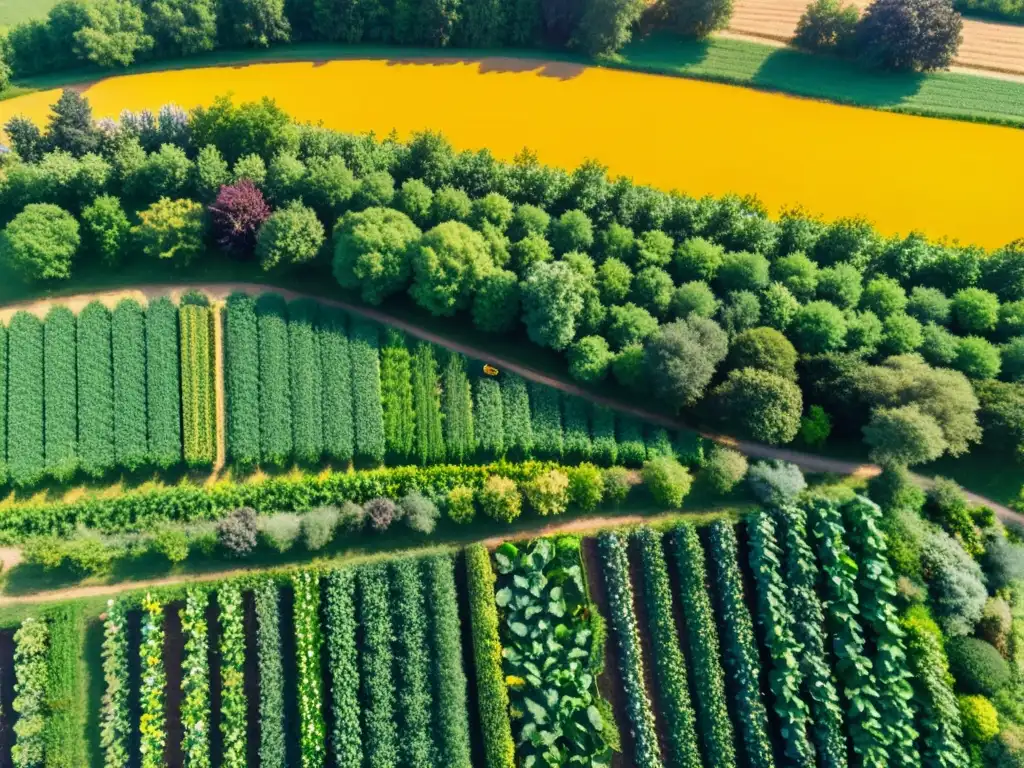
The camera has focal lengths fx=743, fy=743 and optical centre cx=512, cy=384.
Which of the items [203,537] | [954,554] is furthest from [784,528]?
[203,537]

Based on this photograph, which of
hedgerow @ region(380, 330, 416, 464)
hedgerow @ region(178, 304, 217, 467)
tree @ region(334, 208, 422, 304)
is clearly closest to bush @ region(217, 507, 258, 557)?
hedgerow @ region(178, 304, 217, 467)

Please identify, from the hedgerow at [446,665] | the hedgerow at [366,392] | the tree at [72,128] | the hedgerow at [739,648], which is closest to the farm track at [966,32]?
the hedgerow at [366,392]

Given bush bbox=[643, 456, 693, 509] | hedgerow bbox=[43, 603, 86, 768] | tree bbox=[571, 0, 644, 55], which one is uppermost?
tree bbox=[571, 0, 644, 55]

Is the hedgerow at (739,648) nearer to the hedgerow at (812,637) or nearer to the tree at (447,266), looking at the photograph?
the hedgerow at (812,637)

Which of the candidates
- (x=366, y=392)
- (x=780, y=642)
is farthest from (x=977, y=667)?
(x=366, y=392)

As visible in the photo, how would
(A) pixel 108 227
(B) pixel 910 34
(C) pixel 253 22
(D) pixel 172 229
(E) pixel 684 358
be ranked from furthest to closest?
(C) pixel 253 22, (B) pixel 910 34, (A) pixel 108 227, (D) pixel 172 229, (E) pixel 684 358

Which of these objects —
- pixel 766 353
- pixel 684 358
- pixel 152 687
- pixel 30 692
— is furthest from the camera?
pixel 766 353

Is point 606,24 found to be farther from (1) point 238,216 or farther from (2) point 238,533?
(2) point 238,533

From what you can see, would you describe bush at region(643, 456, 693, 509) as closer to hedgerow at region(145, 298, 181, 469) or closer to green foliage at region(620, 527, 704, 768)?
green foliage at region(620, 527, 704, 768)

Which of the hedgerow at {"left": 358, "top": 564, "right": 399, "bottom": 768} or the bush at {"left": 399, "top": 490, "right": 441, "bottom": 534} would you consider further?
the bush at {"left": 399, "top": 490, "right": 441, "bottom": 534}
